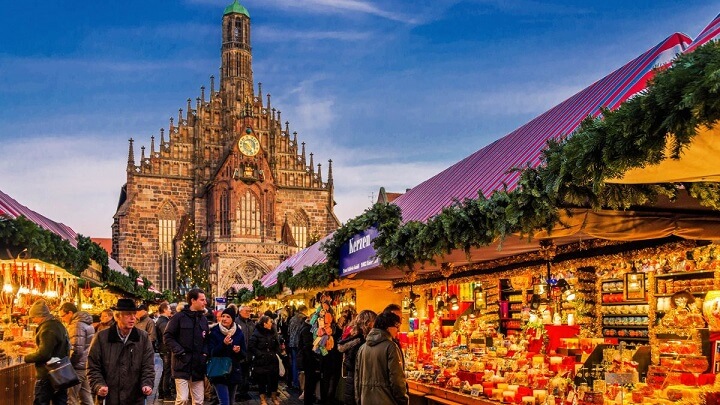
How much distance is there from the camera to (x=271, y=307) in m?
33.9

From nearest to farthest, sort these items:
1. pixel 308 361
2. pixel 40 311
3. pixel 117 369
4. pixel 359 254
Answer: pixel 117 369 → pixel 40 311 → pixel 359 254 → pixel 308 361

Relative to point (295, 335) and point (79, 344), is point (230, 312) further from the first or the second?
point (295, 335)

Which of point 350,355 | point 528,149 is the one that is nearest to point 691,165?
point 528,149

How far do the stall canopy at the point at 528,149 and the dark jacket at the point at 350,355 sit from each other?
1470 millimetres

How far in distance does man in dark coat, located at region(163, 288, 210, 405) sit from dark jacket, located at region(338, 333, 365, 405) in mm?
1635

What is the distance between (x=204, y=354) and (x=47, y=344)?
168 cm

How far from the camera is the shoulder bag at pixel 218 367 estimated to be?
9805mm

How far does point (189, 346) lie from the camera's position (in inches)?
363

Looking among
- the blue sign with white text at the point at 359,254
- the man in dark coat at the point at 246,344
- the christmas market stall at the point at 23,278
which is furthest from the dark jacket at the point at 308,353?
the christmas market stall at the point at 23,278

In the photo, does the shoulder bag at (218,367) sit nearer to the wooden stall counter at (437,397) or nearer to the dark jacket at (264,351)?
the wooden stall counter at (437,397)

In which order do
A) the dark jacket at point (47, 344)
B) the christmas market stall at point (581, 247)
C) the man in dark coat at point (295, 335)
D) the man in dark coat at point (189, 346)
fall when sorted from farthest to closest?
the man in dark coat at point (295, 335) < the man in dark coat at point (189, 346) < the dark jacket at point (47, 344) < the christmas market stall at point (581, 247)

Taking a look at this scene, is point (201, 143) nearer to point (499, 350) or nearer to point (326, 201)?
point (326, 201)

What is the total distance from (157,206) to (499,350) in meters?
45.9

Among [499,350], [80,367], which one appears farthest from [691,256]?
[80,367]
